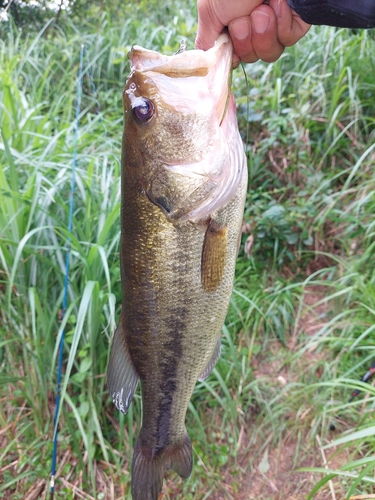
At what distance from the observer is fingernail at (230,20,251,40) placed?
4.27 feet

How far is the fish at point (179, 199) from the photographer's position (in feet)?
3.94

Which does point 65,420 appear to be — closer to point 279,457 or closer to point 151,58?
point 279,457

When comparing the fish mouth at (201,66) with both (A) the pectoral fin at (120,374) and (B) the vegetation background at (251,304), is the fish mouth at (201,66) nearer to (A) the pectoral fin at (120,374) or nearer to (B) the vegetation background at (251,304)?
(A) the pectoral fin at (120,374)

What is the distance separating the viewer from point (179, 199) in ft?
4.04

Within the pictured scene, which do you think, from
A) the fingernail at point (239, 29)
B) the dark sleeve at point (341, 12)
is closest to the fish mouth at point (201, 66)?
the fingernail at point (239, 29)

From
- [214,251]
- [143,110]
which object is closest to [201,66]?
[143,110]

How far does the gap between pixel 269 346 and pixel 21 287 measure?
178 cm

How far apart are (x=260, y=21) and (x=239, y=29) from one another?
8 cm

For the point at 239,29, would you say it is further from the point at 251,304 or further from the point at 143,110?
the point at 251,304

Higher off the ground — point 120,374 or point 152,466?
point 120,374

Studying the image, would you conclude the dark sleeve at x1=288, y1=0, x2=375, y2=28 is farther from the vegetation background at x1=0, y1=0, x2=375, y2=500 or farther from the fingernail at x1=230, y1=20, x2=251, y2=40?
the vegetation background at x1=0, y1=0, x2=375, y2=500

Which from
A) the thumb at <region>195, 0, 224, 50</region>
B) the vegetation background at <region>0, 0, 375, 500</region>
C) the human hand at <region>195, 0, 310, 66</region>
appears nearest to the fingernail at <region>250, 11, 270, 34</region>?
the human hand at <region>195, 0, 310, 66</region>

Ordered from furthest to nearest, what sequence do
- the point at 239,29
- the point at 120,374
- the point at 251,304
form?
the point at 251,304 < the point at 120,374 < the point at 239,29

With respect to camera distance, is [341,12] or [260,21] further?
[260,21]
